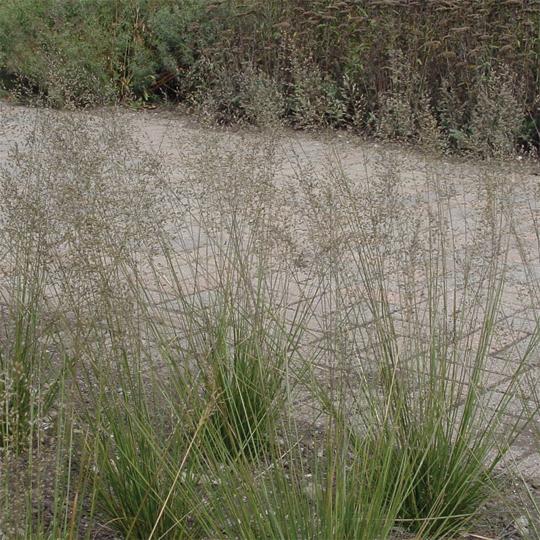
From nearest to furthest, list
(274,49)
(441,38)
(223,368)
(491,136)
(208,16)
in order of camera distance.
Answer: (223,368)
(491,136)
(441,38)
(274,49)
(208,16)

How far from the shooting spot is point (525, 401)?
2836 mm

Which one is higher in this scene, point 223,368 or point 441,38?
point 441,38

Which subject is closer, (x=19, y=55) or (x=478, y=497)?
(x=478, y=497)

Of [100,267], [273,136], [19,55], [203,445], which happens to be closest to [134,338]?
[100,267]

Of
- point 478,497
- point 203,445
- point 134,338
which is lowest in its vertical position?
point 478,497

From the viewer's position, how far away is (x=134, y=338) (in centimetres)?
290

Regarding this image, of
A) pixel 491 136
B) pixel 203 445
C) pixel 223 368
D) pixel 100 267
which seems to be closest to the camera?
pixel 203 445

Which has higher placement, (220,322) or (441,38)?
(441,38)

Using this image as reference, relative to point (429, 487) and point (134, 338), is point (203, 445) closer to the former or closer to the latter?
point (134, 338)

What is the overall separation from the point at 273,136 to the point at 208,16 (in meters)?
7.32

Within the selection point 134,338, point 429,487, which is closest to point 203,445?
point 134,338

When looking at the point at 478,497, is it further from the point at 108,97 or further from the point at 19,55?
the point at 19,55

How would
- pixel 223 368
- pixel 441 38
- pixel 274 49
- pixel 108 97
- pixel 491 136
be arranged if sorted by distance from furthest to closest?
1. pixel 274 49
2. pixel 441 38
3. pixel 108 97
4. pixel 491 136
5. pixel 223 368

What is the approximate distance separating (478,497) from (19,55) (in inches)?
392
